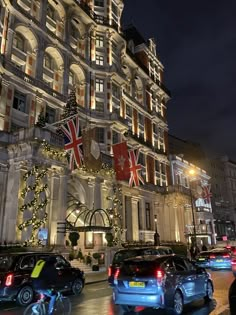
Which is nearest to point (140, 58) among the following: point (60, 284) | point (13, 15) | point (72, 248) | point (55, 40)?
point (55, 40)

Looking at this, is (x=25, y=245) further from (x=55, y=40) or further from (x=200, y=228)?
(x=200, y=228)

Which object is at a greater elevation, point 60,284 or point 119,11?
point 119,11

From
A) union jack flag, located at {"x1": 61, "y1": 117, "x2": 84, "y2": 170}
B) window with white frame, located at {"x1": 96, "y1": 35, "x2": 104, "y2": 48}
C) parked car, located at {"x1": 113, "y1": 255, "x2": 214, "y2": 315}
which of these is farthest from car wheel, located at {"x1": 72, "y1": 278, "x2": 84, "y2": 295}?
window with white frame, located at {"x1": 96, "y1": 35, "x2": 104, "y2": 48}

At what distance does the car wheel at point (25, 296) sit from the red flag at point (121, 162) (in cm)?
1665

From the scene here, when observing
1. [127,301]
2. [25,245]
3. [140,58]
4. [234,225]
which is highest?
[140,58]

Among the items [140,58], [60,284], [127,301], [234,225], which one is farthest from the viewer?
[234,225]

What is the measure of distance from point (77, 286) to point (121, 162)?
15.3 metres

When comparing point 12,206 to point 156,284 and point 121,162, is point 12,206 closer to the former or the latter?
point 121,162

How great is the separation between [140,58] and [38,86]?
29.6 metres

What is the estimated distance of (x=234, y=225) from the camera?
80.8 meters

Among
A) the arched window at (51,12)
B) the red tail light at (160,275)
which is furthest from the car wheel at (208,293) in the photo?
the arched window at (51,12)

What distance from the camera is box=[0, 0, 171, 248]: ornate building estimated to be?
23719 millimetres

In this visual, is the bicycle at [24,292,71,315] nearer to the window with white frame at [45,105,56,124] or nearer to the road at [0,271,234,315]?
the road at [0,271,234,315]

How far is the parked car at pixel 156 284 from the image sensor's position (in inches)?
353
